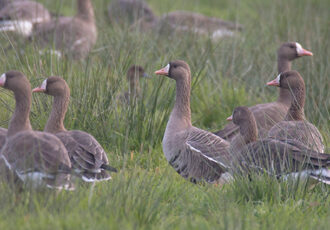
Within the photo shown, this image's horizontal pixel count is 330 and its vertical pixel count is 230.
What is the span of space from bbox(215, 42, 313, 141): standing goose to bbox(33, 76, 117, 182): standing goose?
2.33m

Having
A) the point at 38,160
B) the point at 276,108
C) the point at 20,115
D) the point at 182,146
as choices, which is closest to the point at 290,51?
the point at 276,108

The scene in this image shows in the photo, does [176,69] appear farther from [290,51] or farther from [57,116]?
[290,51]

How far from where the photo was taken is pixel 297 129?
6.87 meters

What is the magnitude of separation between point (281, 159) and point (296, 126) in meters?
0.96

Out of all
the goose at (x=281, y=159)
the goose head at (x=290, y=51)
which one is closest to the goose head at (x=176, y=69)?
the goose at (x=281, y=159)

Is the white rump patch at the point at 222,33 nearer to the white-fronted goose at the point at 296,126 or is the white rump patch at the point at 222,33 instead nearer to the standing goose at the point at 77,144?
the white-fronted goose at the point at 296,126

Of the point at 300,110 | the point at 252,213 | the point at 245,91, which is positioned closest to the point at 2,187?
the point at 252,213

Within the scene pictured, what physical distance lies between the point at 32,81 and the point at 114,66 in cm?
105

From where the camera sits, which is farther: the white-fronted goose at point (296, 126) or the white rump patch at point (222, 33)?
the white rump patch at point (222, 33)

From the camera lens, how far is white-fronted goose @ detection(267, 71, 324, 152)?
22.0ft

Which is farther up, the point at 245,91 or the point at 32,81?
the point at 32,81

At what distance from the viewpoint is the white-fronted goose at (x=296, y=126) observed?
6.69 meters

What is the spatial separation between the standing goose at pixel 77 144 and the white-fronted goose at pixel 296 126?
1.88 meters

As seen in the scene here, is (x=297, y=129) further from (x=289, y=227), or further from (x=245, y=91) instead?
(x=245, y=91)
